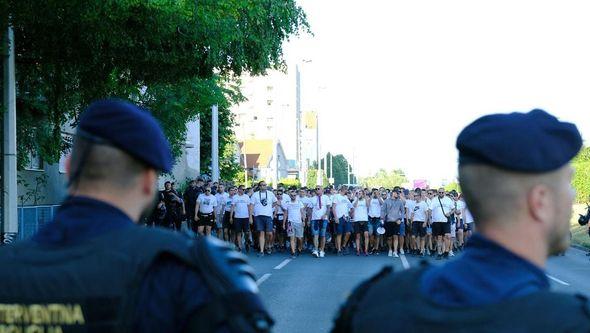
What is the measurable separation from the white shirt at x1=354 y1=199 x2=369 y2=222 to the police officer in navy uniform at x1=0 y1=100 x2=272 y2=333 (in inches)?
835

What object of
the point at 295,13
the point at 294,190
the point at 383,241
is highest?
the point at 295,13

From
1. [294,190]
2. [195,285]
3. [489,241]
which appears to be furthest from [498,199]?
[294,190]

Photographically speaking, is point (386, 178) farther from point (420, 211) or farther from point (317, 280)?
point (317, 280)

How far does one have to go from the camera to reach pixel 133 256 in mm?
2254

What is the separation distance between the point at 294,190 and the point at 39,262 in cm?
2233

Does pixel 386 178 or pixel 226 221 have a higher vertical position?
pixel 386 178

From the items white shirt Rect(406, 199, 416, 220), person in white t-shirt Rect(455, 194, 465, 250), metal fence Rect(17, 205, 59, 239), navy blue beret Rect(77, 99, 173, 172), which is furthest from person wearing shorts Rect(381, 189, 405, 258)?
navy blue beret Rect(77, 99, 173, 172)

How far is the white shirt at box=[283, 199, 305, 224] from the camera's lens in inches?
909

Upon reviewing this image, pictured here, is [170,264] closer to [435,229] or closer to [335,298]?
[335,298]

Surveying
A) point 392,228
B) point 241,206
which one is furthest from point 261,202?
point 392,228

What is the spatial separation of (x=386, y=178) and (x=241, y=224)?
15908 centimetres

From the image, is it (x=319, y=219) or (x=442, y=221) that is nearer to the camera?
(x=442, y=221)

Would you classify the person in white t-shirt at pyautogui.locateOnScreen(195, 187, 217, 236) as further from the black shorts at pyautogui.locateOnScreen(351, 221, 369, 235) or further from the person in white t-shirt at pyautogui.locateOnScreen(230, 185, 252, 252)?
A: the black shorts at pyautogui.locateOnScreen(351, 221, 369, 235)

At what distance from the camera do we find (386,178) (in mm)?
180875
